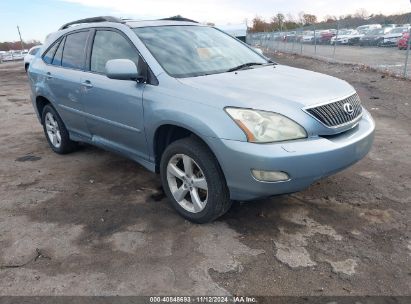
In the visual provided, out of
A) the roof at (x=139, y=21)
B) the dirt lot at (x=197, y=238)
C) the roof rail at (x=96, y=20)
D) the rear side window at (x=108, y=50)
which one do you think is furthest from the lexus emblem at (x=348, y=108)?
the roof rail at (x=96, y=20)

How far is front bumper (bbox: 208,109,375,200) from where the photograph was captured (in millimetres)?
2807

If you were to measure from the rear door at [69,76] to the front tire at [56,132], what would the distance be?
0.82 feet

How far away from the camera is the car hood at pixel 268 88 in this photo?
117 inches

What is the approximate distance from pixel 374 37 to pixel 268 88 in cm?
2626

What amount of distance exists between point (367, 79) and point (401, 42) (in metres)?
13.4

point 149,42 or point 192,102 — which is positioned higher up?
point 149,42

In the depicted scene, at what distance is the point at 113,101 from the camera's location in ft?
12.8

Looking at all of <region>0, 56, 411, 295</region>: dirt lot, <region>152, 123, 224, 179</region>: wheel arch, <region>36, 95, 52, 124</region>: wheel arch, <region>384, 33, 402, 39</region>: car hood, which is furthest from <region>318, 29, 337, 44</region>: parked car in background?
<region>152, 123, 224, 179</region>: wheel arch

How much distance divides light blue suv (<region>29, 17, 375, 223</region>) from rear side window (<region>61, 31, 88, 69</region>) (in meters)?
0.02

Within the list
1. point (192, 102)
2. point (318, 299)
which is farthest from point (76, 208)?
point (318, 299)

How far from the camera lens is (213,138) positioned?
2.97 metres

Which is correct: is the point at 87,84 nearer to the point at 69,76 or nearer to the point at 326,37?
the point at 69,76

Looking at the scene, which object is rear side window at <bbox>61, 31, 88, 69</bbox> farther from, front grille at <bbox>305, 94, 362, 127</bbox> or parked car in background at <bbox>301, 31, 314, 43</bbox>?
parked car in background at <bbox>301, 31, 314, 43</bbox>

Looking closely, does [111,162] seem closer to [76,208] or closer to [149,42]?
[76,208]
